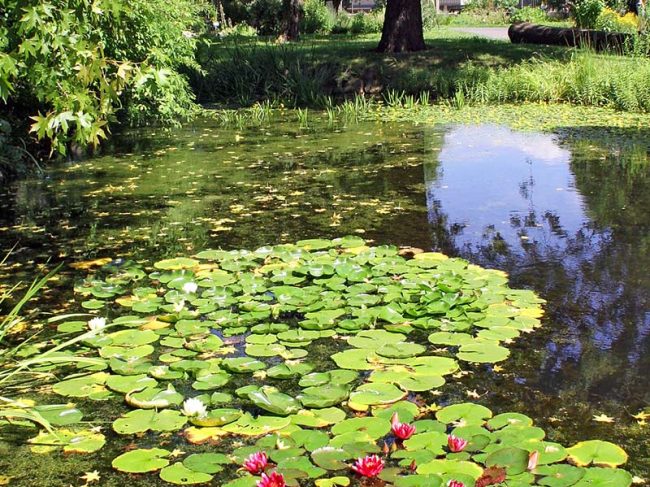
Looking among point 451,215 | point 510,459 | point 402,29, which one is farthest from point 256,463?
point 402,29

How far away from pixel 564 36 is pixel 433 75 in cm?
655

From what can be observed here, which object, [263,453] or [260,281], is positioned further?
[260,281]

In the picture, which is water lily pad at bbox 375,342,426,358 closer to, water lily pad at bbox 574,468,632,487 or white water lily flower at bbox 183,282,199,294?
water lily pad at bbox 574,468,632,487

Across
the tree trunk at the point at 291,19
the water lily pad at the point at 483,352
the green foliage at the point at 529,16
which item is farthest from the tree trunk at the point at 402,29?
the green foliage at the point at 529,16

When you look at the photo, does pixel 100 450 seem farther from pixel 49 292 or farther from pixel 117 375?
pixel 49 292

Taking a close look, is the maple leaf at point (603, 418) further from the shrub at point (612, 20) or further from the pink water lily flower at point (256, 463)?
the shrub at point (612, 20)

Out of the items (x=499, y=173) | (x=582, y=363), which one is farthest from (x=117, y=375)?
(x=499, y=173)

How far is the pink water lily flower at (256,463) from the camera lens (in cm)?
313

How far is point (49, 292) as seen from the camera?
5.64m

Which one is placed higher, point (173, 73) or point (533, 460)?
point (173, 73)

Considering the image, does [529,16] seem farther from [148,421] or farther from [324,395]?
[148,421]

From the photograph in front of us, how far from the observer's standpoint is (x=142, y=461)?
3303 millimetres

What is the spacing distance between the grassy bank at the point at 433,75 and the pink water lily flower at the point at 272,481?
12404 millimetres

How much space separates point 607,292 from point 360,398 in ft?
7.63
